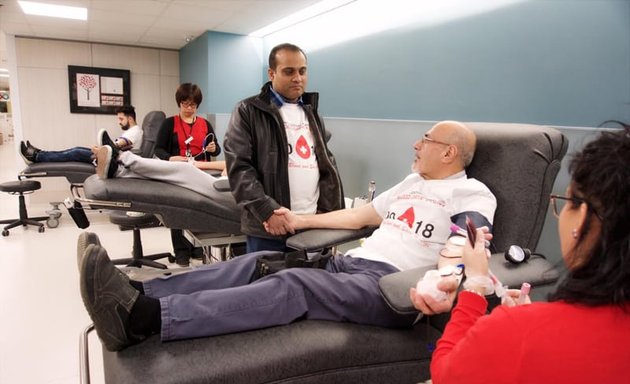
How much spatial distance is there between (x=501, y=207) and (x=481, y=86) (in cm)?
98

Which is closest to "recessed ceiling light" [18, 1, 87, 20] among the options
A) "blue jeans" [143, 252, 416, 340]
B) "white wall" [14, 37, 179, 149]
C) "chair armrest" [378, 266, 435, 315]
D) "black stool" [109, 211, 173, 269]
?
"white wall" [14, 37, 179, 149]

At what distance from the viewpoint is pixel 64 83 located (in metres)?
6.01

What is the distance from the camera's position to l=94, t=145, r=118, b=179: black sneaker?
2250 mm

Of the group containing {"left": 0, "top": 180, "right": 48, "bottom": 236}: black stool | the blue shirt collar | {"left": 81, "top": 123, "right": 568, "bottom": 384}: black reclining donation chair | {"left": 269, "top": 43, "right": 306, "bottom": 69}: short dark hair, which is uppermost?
{"left": 269, "top": 43, "right": 306, "bottom": 69}: short dark hair

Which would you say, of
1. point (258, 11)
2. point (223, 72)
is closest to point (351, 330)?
point (258, 11)

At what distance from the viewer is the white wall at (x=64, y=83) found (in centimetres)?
578

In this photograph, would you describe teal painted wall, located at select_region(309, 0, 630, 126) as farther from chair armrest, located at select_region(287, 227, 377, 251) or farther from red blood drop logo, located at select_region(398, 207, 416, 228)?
chair armrest, located at select_region(287, 227, 377, 251)

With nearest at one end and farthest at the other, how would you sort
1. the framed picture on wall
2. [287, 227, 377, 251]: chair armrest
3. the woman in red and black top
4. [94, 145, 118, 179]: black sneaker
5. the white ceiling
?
[287, 227, 377, 251]: chair armrest < [94, 145, 118, 179]: black sneaker < the woman in red and black top < the white ceiling < the framed picture on wall

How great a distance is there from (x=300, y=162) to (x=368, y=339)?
0.99 m

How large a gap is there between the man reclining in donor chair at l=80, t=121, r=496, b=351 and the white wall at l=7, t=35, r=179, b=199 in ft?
18.3

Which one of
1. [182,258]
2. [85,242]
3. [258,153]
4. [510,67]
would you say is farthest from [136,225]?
[510,67]

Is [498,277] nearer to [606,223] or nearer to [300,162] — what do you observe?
[606,223]

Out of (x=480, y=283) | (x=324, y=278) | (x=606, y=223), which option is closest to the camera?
(x=606, y=223)

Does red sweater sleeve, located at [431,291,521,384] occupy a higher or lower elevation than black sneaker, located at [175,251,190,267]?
higher
